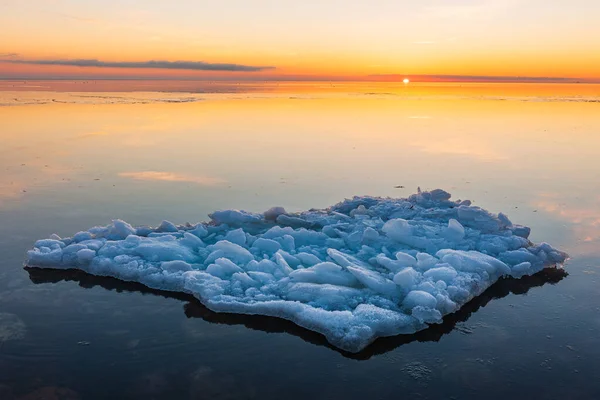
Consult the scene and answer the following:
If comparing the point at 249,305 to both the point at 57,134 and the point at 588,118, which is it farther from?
the point at 588,118

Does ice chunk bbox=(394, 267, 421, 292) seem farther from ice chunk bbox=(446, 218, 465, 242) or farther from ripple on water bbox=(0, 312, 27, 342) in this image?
ripple on water bbox=(0, 312, 27, 342)

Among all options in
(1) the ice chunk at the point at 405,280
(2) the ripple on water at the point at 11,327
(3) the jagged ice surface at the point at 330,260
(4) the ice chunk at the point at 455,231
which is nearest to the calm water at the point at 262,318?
(2) the ripple on water at the point at 11,327

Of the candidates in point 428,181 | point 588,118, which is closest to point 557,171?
point 428,181

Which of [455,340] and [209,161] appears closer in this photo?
[455,340]

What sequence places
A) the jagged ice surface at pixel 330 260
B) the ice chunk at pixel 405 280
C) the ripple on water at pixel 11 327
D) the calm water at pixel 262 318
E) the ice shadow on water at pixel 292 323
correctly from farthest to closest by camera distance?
1. the ice chunk at pixel 405 280
2. the jagged ice surface at pixel 330 260
3. the ice shadow on water at pixel 292 323
4. the ripple on water at pixel 11 327
5. the calm water at pixel 262 318

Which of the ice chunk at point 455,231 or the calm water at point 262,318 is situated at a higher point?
the ice chunk at point 455,231

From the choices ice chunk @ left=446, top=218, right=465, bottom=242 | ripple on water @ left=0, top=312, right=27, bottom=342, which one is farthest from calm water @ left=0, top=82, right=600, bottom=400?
ice chunk @ left=446, top=218, right=465, bottom=242

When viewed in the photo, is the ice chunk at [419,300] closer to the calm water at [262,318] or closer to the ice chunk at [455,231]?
the calm water at [262,318]

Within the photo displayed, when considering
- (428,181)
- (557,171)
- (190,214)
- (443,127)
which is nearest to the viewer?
(190,214)
